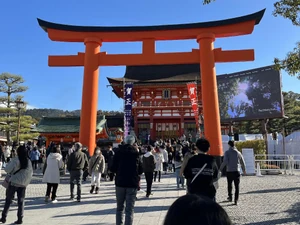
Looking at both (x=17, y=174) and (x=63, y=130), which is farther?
(x=63, y=130)

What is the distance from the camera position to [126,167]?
4824 mm

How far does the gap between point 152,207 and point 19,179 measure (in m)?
3.22

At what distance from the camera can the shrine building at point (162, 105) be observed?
93.7 ft

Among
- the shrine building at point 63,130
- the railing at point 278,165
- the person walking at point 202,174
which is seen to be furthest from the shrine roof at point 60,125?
the person walking at point 202,174

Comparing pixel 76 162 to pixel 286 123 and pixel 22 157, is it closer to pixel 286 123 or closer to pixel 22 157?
pixel 22 157

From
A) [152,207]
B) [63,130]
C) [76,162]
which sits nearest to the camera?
[152,207]

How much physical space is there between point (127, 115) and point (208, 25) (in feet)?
21.4

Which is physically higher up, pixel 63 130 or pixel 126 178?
pixel 63 130

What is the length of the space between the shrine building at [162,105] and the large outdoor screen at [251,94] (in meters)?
7.40

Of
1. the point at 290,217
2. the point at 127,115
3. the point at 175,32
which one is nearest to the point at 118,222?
the point at 290,217

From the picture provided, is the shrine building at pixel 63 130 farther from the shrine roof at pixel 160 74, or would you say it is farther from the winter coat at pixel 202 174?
the winter coat at pixel 202 174

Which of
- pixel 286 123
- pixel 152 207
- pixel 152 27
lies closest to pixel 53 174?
pixel 152 207

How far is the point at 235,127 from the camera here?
35.6 metres

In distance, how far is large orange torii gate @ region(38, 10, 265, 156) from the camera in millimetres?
12883
